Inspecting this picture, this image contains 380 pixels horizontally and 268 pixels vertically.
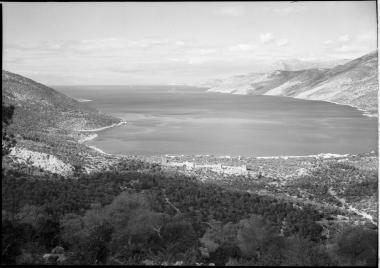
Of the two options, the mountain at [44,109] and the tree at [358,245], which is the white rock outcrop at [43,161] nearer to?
the tree at [358,245]

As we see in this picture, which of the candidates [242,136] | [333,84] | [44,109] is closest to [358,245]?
[242,136]

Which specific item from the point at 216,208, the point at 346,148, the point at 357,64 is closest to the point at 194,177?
the point at 216,208

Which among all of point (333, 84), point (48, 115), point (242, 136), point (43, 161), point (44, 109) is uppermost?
point (333, 84)

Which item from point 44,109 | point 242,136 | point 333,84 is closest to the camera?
point 242,136

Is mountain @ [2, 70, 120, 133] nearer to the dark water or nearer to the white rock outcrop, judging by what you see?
the dark water

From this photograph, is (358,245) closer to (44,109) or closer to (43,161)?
(43,161)

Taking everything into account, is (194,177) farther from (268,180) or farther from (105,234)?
(105,234)
